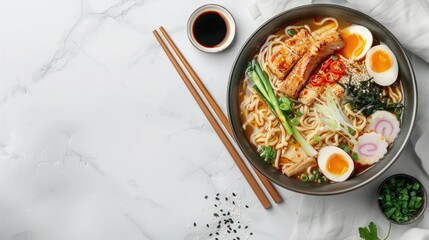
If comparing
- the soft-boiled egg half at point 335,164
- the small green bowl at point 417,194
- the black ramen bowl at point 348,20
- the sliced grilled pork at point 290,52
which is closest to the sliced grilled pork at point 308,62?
the sliced grilled pork at point 290,52

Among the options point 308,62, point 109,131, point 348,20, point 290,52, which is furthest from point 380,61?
point 109,131

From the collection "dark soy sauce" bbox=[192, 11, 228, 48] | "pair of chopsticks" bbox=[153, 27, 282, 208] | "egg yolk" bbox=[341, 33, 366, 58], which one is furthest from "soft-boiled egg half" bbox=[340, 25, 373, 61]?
"pair of chopsticks" bbox=[153, 27, 282, 208]

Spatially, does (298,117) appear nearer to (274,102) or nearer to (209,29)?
(274,102)

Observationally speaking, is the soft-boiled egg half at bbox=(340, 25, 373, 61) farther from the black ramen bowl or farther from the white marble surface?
the white marble surface

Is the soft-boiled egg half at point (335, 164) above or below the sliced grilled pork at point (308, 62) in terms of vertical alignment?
below

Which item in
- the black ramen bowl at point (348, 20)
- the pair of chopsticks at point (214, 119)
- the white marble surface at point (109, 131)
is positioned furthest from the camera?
the white marble surface at point (109, 131)

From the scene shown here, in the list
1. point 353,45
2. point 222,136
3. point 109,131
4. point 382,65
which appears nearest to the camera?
point 382,65

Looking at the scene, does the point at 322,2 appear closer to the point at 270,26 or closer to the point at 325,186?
the point at 270,26

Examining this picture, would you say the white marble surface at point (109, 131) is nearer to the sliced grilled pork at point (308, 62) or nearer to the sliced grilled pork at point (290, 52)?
the sliced grilled pork at point (290, 52)
